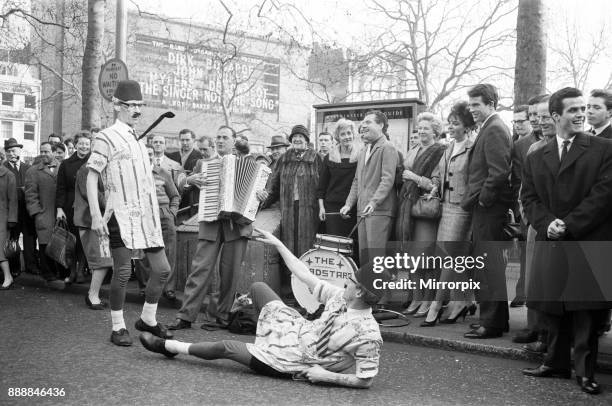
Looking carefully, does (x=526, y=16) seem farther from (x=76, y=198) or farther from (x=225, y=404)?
(x=225, y=404)

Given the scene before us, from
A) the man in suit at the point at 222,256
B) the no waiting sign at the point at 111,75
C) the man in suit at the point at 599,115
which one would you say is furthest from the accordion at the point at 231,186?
the no waiting sign at the point at 111,75

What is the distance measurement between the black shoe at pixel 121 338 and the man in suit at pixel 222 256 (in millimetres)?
1135

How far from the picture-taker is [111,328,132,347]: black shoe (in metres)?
6.36

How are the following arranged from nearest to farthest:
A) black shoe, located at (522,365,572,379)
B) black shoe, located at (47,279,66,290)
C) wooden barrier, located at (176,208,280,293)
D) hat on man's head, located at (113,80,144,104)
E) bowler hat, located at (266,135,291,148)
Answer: black shoe, located at (522,365,572,379)
hat on man's head, located at (113,80,144,104)
wooden barrier, located at (176,208,280,293)
black shoe, located at (47,279,66,290)
bowler hat, located at (266,135,291,148)

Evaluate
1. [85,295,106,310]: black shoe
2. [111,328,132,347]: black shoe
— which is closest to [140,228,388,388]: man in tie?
[111,328,132,347]: black shoe

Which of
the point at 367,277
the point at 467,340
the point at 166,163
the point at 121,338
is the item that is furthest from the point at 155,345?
the point at 166,163

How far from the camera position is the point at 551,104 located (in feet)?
18.7

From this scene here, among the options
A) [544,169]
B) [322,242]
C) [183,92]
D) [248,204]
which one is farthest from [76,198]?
[183,92]

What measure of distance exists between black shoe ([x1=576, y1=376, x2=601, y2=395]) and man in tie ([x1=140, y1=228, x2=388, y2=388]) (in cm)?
153

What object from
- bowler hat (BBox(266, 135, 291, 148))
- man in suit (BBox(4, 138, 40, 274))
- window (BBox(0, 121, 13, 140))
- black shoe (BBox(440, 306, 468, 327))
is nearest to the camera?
black shoe (BBox(440, 306, 468, 327))

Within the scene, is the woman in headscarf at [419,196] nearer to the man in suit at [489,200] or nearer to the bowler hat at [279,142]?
the man in suit at [489,200]

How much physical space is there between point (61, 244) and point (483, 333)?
18.7ft

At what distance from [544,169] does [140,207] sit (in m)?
3.42

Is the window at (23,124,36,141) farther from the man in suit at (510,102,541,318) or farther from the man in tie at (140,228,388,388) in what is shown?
the man in tie at (140,228,388,388)
